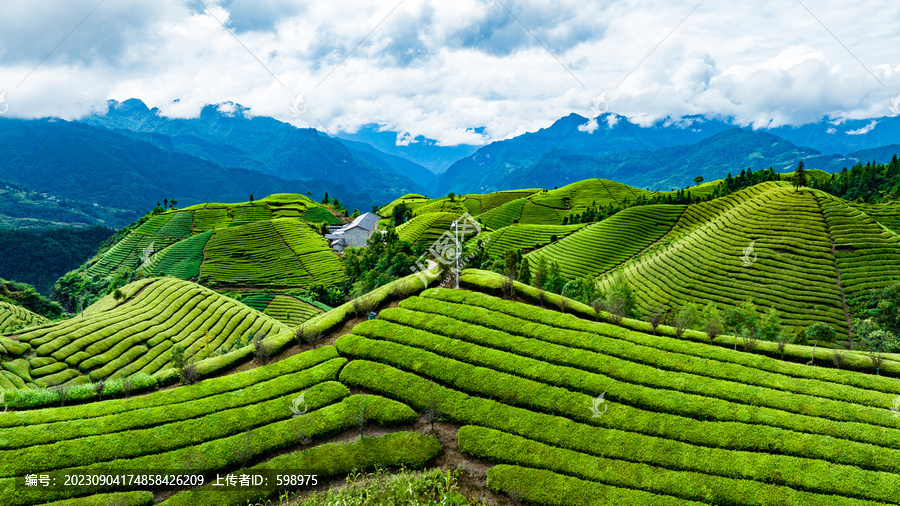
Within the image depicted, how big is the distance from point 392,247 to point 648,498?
75.6 metres

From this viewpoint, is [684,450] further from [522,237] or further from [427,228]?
[427,228]

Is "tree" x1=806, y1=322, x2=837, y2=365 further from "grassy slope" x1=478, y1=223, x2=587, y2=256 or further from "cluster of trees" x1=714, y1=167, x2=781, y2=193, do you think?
"cluster of trees" x1=714, y1=167, x2=781, y2=193

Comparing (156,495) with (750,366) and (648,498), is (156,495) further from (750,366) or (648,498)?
(750,366)

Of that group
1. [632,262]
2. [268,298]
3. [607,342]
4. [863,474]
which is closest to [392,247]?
[268,298]

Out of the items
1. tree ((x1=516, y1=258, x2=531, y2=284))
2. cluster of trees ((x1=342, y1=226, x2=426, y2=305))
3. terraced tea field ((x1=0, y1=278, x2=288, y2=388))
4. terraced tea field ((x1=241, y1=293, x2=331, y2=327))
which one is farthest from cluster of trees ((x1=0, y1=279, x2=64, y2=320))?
tree ((x1=516, y1=258, x2=531, y2=284))

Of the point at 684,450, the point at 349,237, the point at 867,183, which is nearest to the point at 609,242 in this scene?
the point at 867,183

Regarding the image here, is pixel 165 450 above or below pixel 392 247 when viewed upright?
below

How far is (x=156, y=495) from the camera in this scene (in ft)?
63.9

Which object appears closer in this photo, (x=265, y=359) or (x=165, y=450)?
(x=165, y=450)

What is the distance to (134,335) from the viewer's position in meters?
50.9

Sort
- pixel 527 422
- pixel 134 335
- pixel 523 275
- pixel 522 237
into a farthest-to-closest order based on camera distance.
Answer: pixel 522 237 < pixel 523 275 < pixel 134 335 < pixel 527 422

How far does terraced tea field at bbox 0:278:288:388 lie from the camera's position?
40.9 meters

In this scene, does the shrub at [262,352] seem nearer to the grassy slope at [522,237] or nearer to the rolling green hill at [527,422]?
the rolling green hill at [527,422]

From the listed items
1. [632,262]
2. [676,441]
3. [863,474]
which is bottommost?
[863,474]
